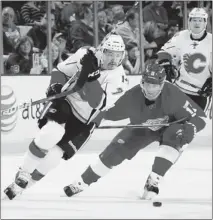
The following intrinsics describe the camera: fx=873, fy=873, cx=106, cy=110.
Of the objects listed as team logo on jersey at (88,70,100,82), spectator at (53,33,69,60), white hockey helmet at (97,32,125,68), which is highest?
white hockey helmet at (97,32,125,68)

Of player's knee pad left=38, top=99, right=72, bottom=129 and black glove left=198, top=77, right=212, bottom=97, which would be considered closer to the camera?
player's knee pad left=38, top=99, right=72, bottom=129

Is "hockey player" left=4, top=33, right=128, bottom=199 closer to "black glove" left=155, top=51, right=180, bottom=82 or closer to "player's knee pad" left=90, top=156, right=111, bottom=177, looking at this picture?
"player's knee pad" left=90, top=156, right=111, bottom=177

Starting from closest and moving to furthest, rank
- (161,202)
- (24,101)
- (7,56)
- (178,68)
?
→ (161,202), (178,68), (7,56), (24,101)

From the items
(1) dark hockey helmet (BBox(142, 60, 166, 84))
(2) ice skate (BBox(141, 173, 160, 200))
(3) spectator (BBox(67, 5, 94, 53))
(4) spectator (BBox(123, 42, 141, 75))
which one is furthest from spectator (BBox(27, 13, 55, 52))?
(2) ice skate (BBox(141, 173, 160, 200))

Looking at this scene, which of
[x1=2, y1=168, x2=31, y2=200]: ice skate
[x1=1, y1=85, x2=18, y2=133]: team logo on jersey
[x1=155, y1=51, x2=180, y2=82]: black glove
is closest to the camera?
[x1=2, y1=168, x2=31, y2=200]: ice skate

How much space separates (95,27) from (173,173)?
105 cm

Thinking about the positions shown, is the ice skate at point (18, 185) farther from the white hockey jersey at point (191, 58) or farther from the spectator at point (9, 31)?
the spectator at point (9, 31)

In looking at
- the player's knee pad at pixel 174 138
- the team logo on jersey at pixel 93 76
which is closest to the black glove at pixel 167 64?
the player's knee pad at pixel 174 138

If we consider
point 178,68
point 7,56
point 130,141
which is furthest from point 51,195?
point 7,56

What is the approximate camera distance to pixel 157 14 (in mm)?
5750

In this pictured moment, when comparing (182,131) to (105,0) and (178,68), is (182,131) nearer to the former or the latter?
(178,68)

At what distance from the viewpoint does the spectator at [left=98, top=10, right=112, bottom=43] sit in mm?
5391

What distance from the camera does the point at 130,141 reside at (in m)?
3.94

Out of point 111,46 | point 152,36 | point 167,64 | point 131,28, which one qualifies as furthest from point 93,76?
point 152,36
